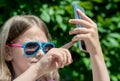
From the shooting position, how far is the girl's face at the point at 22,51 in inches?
134

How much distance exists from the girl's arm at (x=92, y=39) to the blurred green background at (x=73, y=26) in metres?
1.90

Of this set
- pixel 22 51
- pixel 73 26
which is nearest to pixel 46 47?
pixel 22 51

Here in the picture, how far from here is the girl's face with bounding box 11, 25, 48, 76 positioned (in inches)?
134

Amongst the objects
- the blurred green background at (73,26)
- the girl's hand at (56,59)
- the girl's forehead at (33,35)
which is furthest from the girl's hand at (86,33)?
the blurred green background at (73,26)

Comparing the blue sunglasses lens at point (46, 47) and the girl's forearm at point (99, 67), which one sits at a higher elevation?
the blue sunglasses lens at point (46, 47)

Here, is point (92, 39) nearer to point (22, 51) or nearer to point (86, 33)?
point (86, 33)

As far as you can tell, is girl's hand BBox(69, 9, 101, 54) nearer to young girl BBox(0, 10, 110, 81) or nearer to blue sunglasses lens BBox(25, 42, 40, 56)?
young girl BBox(0, 10, 110, 81)

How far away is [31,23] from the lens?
3584 mm

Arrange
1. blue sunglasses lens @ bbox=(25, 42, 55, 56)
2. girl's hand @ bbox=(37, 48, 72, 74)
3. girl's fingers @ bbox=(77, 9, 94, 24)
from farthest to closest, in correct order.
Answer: blue sunglasses lens @ bbox=(25, 42, 55, 56), girl's fingers @ bbox=(77, 9, 94, 24), girl's hand @ bbox=(37, 48, 72, 74)

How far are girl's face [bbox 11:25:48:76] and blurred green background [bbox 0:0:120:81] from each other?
1526mm

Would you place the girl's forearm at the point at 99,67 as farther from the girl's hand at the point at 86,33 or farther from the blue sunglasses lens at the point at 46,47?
the blue sunglasses lens at the point at 46,47

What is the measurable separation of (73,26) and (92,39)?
223cm

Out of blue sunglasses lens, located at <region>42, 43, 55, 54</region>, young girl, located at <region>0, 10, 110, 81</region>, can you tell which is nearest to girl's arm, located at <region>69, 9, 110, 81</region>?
young girl, located at <region>0, 10, 110, 81</region>

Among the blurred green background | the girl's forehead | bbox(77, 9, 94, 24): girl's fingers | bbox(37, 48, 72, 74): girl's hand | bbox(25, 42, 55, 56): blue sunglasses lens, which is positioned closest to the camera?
bbox(37, 48, 72, 74): girl's hand
